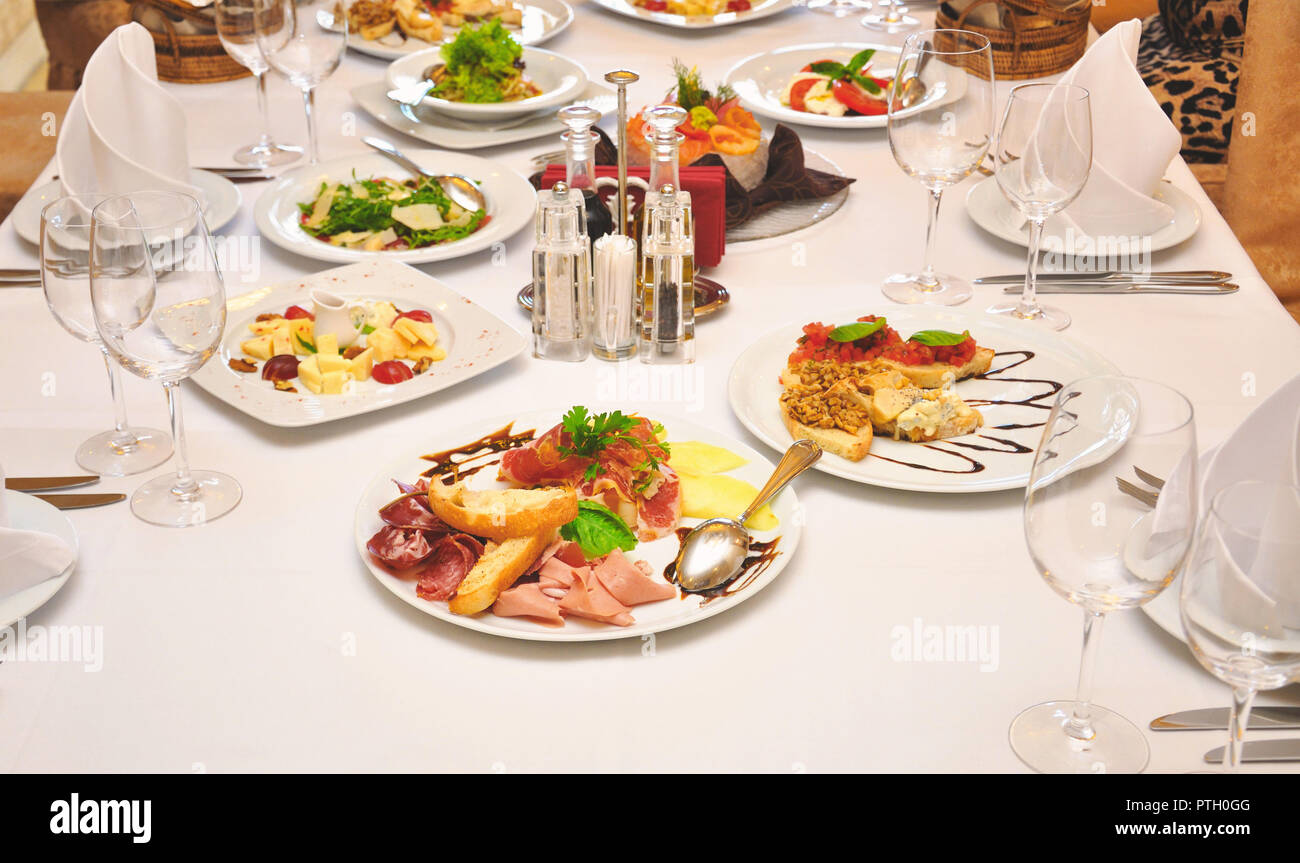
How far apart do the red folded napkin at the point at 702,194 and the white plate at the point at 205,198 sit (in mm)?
575

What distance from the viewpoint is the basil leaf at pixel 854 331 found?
5.04 feet

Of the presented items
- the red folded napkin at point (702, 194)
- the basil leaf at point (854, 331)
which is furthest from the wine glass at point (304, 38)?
the basil leaf at point (854, 331)

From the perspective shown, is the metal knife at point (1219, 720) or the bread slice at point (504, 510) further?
the bread slice at point (504, 510)

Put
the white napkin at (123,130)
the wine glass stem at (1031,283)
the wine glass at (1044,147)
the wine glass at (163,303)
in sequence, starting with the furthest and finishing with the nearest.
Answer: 1. the white napkin at (123,130)
2. the wine glass stem at (1031,283)
3. the wine glass at (1044,147)
4. the wine glass at (163,303)

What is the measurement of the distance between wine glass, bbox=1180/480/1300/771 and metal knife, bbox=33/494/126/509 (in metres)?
1.09

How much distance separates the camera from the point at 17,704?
3.50 ft

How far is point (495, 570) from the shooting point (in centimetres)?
114

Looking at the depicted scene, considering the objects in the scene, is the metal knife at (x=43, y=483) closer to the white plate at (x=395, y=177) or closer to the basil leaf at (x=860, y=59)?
the white plate at (x=395, y=177)

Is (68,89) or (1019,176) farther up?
(1019,176)

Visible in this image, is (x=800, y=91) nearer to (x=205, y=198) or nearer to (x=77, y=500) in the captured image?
(x=205, y=198)

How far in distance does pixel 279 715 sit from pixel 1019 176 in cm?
115

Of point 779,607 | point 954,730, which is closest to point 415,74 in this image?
point 779,607

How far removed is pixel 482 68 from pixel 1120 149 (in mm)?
1205
